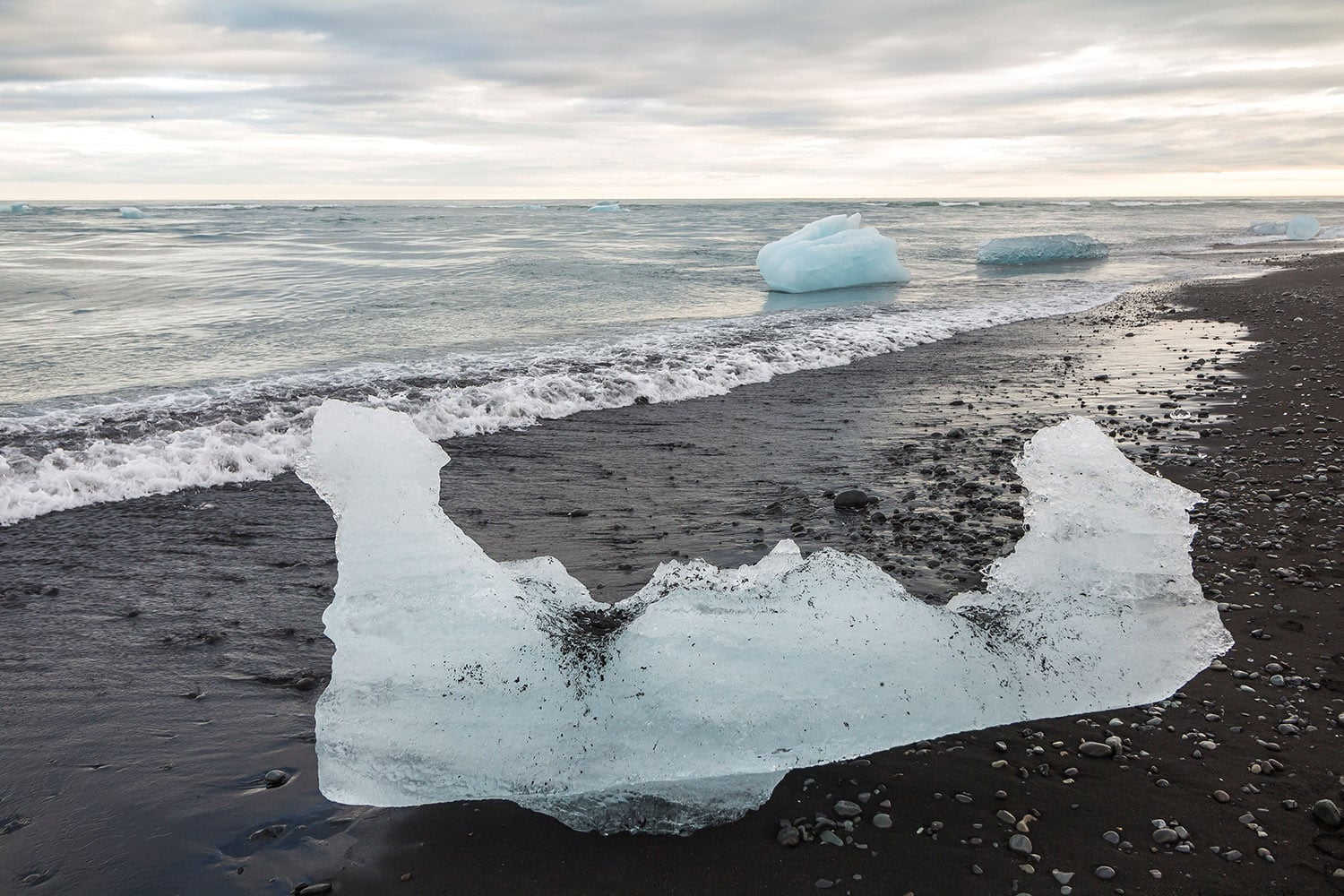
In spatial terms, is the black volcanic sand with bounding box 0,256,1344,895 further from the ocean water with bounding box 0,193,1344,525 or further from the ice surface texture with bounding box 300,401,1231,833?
the ocean water with bounding box 0,193,1344,525

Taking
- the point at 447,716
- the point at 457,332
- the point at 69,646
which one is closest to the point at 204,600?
the point at 69,646

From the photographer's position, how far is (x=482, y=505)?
5.72 m

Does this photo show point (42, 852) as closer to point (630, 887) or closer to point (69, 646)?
point (69, 646)

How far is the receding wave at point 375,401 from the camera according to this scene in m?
6.04

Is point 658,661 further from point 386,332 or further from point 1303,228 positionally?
point 1303,228

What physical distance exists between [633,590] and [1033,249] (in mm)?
26125

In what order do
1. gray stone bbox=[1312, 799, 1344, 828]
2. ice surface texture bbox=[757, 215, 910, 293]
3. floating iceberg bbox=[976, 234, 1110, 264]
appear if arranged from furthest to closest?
floating iceberg bbox=[976, 234, 1110, 264] < ice surface texture bbox=[757, 215, 910, 293] < gray stone bbox=[1312, 799, 1344, 828]

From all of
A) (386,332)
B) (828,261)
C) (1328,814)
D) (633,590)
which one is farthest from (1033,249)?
(1328,814)

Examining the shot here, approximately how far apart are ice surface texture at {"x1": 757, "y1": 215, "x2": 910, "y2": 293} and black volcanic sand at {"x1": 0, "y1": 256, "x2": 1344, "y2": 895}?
41.4 ft

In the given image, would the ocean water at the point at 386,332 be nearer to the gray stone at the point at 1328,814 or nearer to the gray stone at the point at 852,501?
→ the gray stone at the point at 852,501

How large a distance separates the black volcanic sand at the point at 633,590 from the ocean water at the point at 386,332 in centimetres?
94

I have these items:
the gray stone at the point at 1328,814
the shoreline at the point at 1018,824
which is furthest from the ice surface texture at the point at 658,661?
the gray stone at the point at 1328,814

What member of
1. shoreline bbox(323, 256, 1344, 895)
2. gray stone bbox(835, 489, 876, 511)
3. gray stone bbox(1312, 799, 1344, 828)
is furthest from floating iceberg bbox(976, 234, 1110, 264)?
gray stone bbox(1312, 799, 1344, 828)

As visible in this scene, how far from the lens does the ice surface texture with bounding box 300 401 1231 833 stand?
271cm
